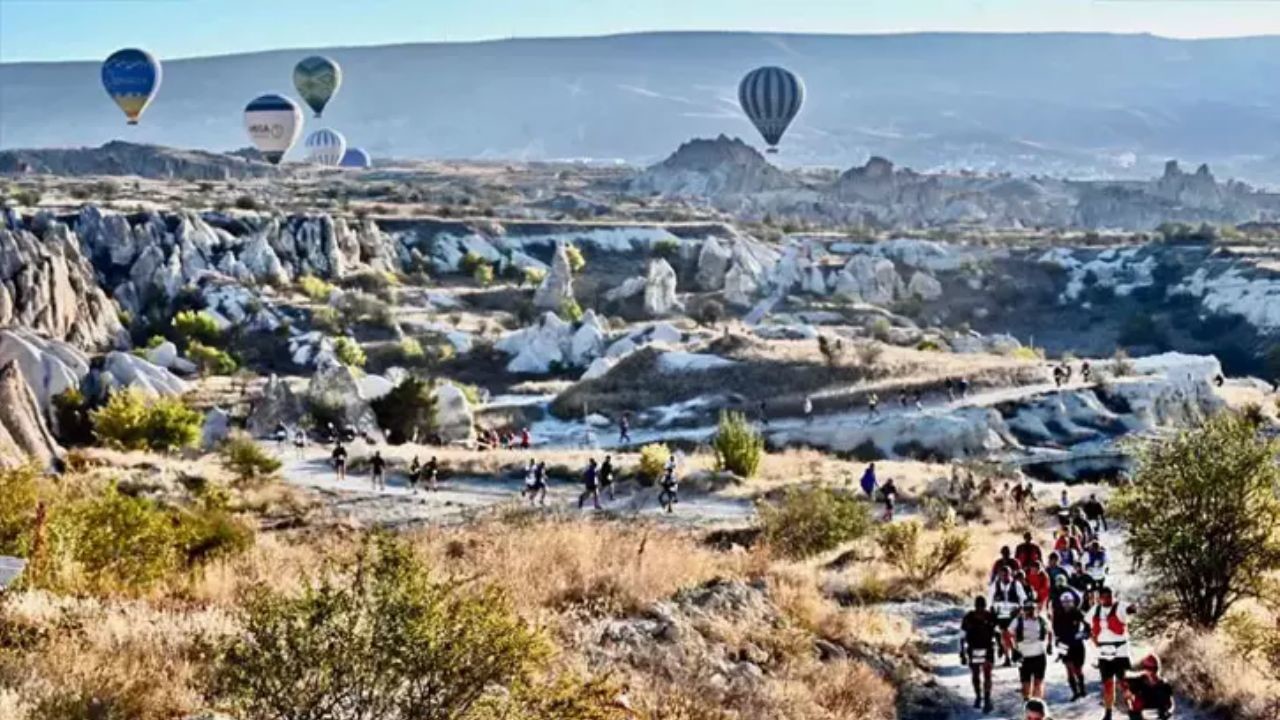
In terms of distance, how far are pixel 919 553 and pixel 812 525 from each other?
1.63m

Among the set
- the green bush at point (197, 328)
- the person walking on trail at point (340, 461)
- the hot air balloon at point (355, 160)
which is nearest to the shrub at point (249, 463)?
the person walking on trail at point (340, 461)

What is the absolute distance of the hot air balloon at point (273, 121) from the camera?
109938 mm

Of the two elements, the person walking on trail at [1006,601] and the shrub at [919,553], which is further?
the shrub at [919,553]

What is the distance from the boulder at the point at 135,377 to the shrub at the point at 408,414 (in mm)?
6880

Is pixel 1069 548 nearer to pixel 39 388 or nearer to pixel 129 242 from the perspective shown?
pixel 39 388

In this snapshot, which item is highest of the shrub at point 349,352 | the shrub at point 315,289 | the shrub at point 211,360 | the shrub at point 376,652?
the shrub at point 376,652

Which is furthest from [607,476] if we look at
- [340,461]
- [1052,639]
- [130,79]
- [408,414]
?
[130,79]

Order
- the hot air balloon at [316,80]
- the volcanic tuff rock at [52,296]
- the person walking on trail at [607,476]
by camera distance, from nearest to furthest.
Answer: the person walking on trail at [607,476] < the volcanic tuff rock at [52,296] < the hot air balloon at [316,80]

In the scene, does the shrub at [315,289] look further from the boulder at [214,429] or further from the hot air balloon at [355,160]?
the hot air balloon at [355,160]

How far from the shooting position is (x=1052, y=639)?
13273mm

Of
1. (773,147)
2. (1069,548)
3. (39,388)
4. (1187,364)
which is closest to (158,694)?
(1069,548)

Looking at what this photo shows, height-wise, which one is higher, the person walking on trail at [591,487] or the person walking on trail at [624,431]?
the person walking on trail at [591,487]

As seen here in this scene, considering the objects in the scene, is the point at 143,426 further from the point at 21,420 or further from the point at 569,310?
the point at 569,310

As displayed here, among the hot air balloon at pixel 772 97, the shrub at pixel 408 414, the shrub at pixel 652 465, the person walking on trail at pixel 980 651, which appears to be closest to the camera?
the person walking on trail at pixel 980 651
